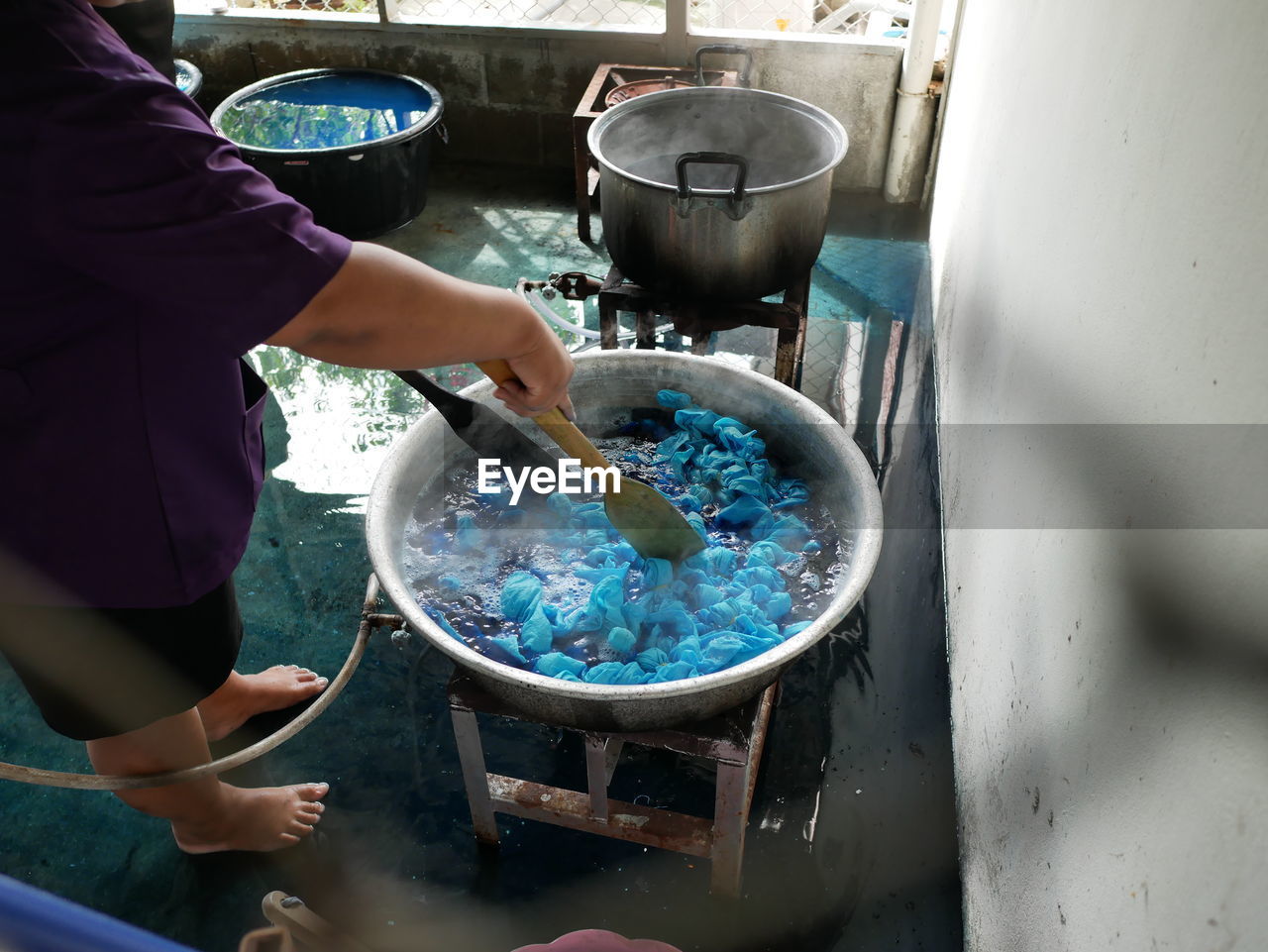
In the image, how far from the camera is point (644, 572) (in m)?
2.13

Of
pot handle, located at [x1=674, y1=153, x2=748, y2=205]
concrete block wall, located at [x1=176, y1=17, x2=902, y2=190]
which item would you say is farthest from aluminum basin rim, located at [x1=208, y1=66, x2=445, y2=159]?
pot handle, located at [x1=674, y1=153, x2=748, y2=205]

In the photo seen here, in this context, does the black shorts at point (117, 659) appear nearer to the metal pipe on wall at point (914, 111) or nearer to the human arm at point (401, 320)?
the human arm at point (401, 320)

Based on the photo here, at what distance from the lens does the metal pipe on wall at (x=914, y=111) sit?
14.3ft

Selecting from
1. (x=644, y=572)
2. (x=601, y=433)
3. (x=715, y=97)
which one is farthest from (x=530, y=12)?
(x=644, y=572)

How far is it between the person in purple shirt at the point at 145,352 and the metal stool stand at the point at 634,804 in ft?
1.89

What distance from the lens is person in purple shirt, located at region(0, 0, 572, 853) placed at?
1013mm

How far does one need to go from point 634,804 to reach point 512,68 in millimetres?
4393

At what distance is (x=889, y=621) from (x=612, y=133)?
6.24ft

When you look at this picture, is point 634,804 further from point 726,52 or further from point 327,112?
point 327,112

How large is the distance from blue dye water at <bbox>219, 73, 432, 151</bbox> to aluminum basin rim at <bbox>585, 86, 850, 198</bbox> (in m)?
1.75

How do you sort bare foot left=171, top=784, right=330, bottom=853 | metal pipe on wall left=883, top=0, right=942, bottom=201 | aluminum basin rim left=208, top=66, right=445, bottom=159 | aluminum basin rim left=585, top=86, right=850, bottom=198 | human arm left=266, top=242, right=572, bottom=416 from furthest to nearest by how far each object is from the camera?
metal pipe on wall left=883, top=0, right=942, bottom=201 → aluminum basin rim left=208, top=66, right=445, bottom=159 → aluminum basin rim left=585, top=86, right=850, bottom=198 → bare foot left=171, top=784, right=330, bottom=853 → human arm left=266, top=242, right=572, bottom=416

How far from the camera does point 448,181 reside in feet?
17.6

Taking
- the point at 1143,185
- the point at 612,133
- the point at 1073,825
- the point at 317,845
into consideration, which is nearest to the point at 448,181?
the point at 612,133

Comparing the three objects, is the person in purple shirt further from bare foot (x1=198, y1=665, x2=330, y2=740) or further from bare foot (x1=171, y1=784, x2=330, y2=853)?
bare foot (x1=198, y1=665, x2=330, y2=740)
